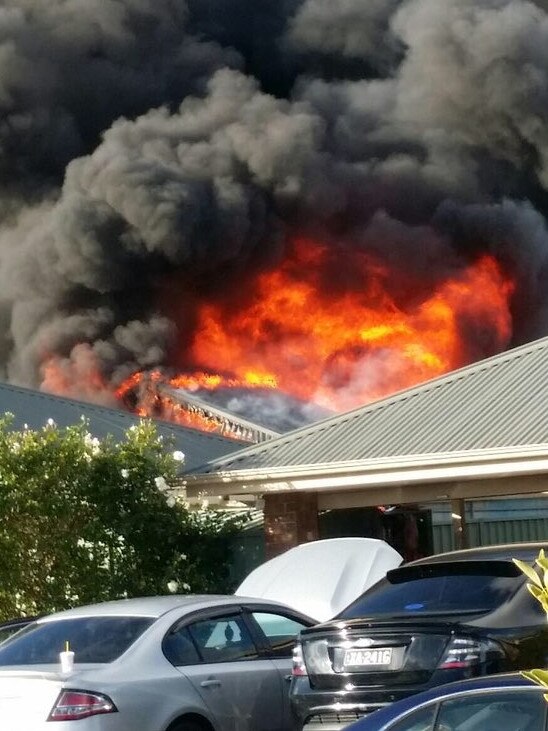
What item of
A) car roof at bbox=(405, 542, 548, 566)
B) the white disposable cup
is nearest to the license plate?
car roof at bbox=(405, 542, 548, 566)

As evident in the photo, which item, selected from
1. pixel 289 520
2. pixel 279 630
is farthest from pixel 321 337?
pixel 279 630

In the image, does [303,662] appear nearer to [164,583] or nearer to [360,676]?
[360,676]

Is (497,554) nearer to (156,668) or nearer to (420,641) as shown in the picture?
(420,641)

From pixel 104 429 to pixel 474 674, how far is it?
17611 millimetres

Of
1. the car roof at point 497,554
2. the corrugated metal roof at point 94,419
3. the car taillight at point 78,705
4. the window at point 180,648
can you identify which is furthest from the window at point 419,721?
the corrugated metal roof at point 94,419

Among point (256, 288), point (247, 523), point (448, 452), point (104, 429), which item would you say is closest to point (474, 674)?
point (448, 452)

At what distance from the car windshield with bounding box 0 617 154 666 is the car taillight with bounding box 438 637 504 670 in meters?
2.02

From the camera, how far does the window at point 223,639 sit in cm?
868

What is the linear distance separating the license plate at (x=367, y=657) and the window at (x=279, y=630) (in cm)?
137

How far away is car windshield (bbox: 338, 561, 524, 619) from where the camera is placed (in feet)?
25.8

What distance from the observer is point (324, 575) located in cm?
1162

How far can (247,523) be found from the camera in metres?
16.3

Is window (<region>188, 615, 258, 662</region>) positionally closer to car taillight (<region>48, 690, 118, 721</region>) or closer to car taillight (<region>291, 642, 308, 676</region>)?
car taillight (<region>291, 642, 308, 676</region>)

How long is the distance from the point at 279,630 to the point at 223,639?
1.96 ft
